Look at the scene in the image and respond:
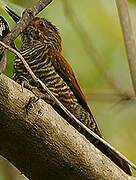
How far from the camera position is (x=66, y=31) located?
13.4 ft

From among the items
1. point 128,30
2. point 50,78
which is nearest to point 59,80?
point 50,78

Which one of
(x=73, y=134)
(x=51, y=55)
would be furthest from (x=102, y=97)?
(x=73, y=134)

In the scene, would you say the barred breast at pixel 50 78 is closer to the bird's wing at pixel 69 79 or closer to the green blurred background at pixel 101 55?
the bird's wing at pixel 69 79

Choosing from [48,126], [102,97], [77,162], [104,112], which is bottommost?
[104,112]

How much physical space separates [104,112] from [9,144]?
3.07 meters

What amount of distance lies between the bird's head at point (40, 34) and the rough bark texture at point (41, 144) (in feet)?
3.44

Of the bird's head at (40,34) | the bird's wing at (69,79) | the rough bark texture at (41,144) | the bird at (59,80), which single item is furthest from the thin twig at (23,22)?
the bird's head at (40,34)

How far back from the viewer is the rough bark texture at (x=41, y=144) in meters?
1.33

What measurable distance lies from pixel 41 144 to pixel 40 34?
1250 mm

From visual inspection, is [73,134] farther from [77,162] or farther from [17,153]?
[17,153]

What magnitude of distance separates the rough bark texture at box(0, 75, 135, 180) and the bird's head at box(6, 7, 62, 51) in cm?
105

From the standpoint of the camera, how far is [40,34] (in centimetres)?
253

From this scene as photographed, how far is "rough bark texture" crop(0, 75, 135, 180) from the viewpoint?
4.35 ft

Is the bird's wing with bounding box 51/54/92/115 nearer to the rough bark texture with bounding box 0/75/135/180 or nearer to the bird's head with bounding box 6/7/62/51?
the bird's head with bounding box 6/7/62/51
